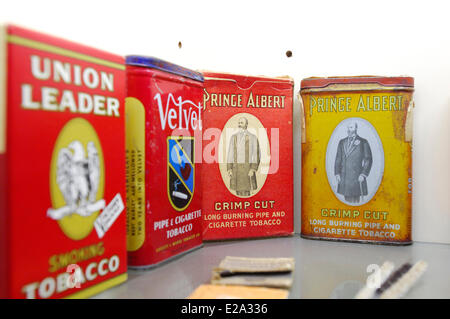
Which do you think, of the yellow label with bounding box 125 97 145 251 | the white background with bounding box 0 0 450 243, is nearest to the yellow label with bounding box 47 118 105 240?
the yellow label with bounding box 125 97 145 251

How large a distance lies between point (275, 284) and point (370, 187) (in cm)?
47

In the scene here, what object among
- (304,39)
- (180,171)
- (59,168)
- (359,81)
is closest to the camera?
(59,168)

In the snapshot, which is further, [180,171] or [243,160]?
[243,160]

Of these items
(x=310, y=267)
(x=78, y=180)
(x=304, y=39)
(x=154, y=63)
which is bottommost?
(x=310, y=267)

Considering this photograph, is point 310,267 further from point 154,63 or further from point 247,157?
point 154,63

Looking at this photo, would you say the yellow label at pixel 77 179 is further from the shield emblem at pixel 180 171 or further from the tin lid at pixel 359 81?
the tin lid at pixel 359 81

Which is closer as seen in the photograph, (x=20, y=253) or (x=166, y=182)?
(x=20, y=253)

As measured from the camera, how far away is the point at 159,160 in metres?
0.93

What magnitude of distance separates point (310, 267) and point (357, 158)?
344 millimetres

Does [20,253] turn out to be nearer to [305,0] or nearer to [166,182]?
[166,182]

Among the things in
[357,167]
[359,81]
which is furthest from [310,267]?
[359,81]

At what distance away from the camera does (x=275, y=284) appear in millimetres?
784

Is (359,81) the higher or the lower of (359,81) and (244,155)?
the higher
